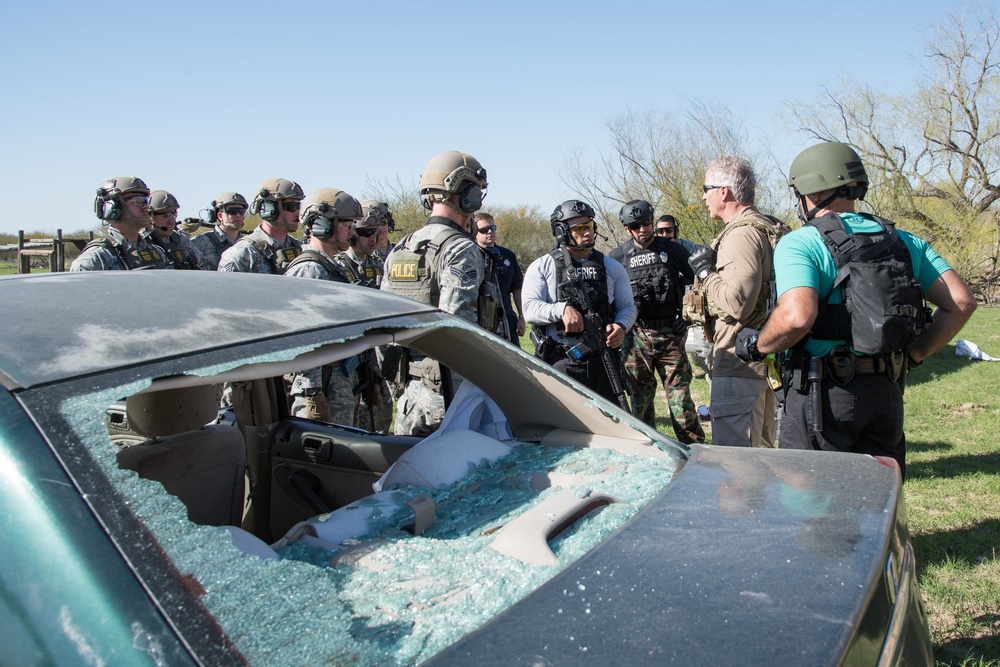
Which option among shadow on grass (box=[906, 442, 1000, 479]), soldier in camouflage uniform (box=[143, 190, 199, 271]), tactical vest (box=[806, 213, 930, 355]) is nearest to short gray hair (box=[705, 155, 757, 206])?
tactical vest (box=[806, 213, 930, 355])

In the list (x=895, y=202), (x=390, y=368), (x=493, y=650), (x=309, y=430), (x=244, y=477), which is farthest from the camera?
(x=895, y=202)

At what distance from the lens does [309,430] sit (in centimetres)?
294

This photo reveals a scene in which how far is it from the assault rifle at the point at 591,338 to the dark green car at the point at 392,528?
8.45 feet

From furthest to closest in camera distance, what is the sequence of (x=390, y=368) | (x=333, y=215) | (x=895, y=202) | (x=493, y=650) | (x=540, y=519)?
Result: (x=895, y=202) → (x=333, y=215) → (x=390, y=368) → (x=540, y=519) → (x=493, y=650)

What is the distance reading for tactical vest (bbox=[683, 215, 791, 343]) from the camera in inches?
154

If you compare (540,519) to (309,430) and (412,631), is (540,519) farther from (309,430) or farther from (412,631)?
(309,430)

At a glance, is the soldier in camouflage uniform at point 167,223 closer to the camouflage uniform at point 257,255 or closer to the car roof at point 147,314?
the camouflage uniform at point 257,255

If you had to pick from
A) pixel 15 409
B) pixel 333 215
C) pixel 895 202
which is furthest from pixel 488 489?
pixel 895 202

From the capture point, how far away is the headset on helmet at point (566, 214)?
5.13m

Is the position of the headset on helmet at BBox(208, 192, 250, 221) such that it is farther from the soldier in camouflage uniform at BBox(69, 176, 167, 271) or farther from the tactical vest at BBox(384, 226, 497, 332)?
the tactical vest at BBox(384, 226, 497, 332)

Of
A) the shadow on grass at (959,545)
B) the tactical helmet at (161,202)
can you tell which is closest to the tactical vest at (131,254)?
the tactical helmet at (161,202)

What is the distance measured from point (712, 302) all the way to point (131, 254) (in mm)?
4426

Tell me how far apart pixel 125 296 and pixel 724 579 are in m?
1.46

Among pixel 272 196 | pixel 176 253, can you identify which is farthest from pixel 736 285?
pixel 176 253
